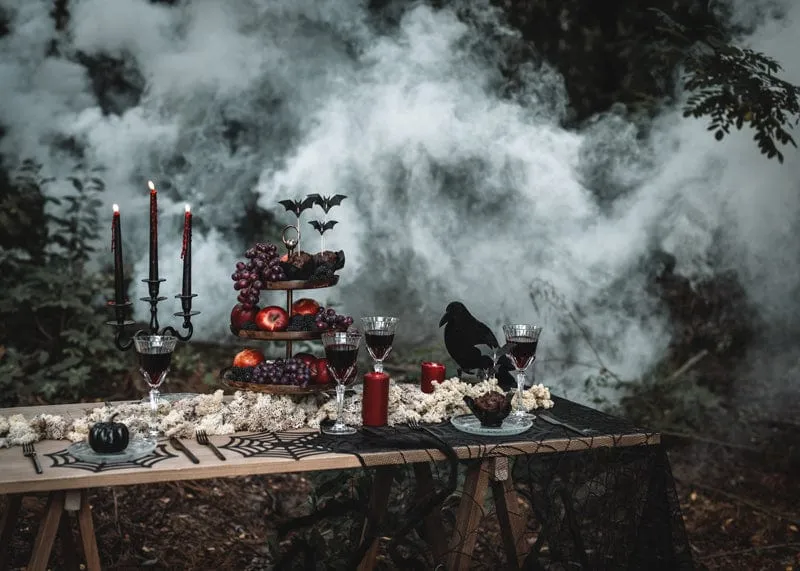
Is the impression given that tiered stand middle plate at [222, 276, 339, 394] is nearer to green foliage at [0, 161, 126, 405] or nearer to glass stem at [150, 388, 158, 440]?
Answer: glass stem at [150, 388, 158, 440]

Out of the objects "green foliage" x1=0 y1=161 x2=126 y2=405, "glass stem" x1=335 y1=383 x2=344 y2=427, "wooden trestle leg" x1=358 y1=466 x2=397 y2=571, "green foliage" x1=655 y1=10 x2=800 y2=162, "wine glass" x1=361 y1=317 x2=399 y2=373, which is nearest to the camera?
"glass stem" x1=335 y1=383 x2=344 y2=427

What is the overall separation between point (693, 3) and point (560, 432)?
4175 millimetres

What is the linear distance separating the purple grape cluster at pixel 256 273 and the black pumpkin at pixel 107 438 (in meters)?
0.57

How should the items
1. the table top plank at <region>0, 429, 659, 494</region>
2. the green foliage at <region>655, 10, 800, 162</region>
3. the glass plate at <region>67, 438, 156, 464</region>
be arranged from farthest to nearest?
the green foliage at <region>655, 10, 800, 162</region> < the glass plate at <region>67, 438, 156, 464</region> < the table top plank at <region>0, 429, 659, 494</region>

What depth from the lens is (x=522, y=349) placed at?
2488mm

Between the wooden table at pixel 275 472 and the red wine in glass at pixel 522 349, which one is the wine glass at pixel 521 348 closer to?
the red wine in glass at pixel 522 349

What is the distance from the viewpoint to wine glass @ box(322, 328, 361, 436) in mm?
2211

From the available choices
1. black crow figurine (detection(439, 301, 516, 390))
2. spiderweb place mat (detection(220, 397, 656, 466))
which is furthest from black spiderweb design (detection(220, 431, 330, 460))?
black crow figurine (detection(439, 301, 516, 390))

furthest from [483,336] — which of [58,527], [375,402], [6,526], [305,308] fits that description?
[6,526]

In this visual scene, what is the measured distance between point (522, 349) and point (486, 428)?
1.03ft

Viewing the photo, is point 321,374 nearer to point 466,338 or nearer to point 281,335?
point 281,335

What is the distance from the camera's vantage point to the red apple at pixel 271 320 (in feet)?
7.75

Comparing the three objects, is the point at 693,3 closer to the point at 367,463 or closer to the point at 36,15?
the point at 36,15

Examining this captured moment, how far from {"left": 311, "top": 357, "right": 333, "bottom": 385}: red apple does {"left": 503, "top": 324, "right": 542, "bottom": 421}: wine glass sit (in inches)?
→ 22.9
